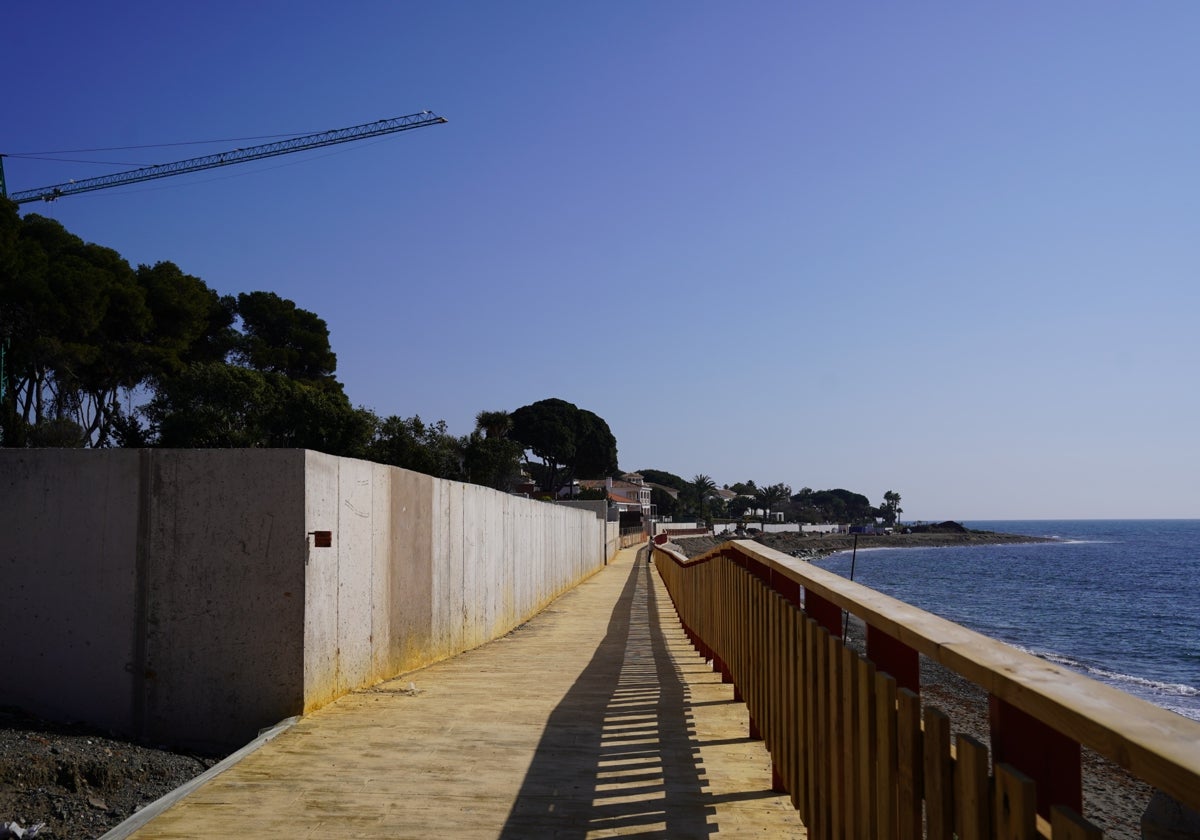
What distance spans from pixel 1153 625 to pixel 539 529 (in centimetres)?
2952

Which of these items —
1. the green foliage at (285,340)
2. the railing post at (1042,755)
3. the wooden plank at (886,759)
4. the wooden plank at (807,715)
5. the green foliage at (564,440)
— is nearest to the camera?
the railing post at (1042,755)

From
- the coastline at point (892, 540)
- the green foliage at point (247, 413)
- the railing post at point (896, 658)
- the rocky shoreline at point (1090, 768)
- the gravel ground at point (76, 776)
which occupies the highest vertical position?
the green foliage at point (247, 413)

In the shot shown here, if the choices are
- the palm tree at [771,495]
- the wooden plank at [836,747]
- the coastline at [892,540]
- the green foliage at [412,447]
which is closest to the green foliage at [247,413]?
the green foliage at [412,447]

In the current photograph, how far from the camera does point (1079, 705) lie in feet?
5.21

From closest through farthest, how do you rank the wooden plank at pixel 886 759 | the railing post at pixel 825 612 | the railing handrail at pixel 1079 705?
the railing handrail at pixel 1079 705 → the wooden plank at pixel 886 759 → the railing post at pixel 825 612

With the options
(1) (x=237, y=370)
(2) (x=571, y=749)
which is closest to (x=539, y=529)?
(2) (x=571, y=749)

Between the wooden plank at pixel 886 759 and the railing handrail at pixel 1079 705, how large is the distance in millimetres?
142

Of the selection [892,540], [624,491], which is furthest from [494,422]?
[892,540]

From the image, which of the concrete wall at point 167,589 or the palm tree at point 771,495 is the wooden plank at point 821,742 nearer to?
the concrete wall at point 167,589

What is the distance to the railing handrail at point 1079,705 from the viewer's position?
4.37ft

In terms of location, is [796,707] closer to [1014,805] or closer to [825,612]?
[825,612]

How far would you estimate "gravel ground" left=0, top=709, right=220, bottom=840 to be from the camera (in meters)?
4.51

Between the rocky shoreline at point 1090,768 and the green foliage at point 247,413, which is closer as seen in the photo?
the rocky shoreline at point 1090,768

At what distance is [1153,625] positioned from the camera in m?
36.8
